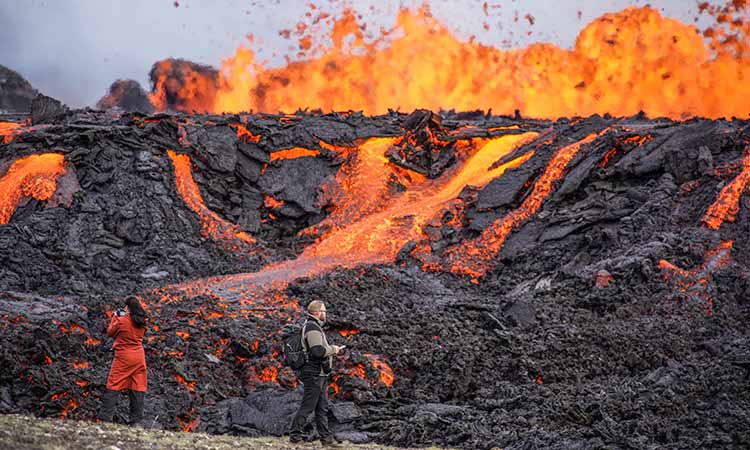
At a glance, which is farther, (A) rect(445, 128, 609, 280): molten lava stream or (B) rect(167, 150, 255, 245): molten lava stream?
(B) rect(167, 150, 255, 245): molten lava stream

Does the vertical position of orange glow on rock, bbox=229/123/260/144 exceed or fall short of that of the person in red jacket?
it exceeds it

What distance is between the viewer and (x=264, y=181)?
96.4ft

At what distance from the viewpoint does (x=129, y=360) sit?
443 inches

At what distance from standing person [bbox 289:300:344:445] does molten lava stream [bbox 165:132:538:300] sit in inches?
401

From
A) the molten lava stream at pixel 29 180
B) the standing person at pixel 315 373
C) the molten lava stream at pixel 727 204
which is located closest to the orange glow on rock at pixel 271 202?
the molten lava stream at pixel 29 180

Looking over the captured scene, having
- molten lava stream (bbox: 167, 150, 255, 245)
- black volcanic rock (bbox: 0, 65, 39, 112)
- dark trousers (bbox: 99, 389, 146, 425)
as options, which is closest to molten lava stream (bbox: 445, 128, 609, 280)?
molten lava stream (bbox: 167, 150, 255, 245)

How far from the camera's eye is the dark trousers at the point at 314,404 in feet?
33.9

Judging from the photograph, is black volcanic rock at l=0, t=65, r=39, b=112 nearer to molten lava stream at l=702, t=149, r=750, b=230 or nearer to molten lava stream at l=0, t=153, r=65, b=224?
molten lava stream at l=0, t=153, r=65, b=224

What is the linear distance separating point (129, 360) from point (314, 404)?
2.82m

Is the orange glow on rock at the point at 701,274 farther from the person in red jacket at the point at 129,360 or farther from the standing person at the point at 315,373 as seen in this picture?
the person in red jacket at the point at 129,360

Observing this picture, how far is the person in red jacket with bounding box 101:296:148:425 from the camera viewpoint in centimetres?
1118

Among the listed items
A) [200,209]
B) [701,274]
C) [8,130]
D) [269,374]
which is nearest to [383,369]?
[269,374]

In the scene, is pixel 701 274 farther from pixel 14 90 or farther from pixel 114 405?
pixel 14 90

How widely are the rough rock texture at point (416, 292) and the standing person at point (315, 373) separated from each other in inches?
77.8
